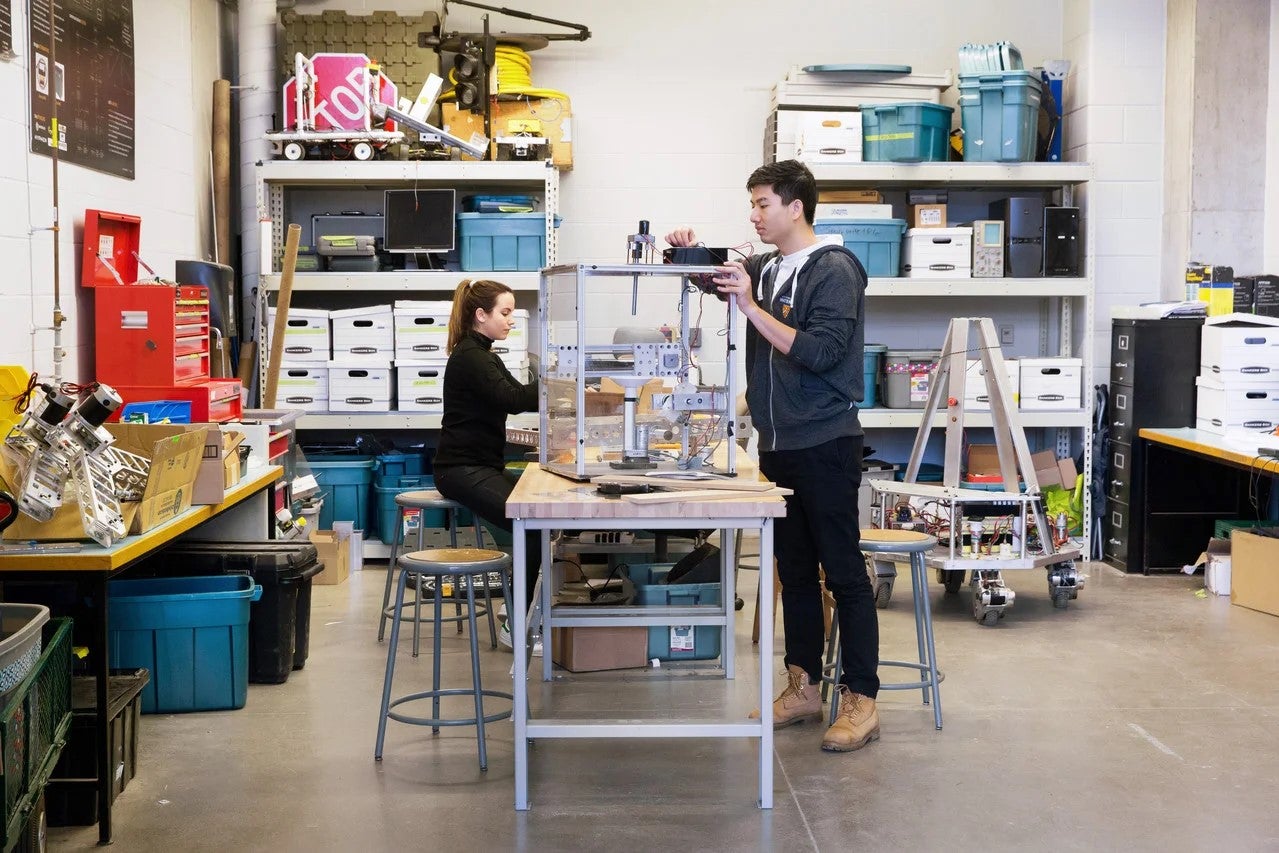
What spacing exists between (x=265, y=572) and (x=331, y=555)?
1.83 meters

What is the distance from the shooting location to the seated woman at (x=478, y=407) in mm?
4988

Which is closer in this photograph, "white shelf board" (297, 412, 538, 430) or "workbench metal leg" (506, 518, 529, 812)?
"workbench metal leg" (506, 518, 529, 812)

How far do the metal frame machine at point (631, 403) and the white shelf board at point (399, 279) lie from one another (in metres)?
2.49

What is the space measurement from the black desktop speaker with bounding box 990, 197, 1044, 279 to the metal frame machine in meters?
3.20

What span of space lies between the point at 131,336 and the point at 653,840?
8.88 ft

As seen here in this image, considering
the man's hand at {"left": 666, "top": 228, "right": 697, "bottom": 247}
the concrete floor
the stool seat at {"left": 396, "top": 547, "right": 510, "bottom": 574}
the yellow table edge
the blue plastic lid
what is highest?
the blue plastic lid

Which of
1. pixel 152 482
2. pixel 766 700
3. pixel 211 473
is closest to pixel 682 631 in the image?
pixel 766 700

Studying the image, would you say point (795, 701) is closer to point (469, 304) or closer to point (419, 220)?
point (469, 304)

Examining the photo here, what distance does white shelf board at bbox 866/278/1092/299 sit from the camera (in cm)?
686

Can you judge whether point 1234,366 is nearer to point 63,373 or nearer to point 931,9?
point 931,9

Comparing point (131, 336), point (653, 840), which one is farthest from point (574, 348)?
point (131, 336)

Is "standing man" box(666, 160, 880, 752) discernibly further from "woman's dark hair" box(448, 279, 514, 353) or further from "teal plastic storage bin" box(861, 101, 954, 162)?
"teal plastic storage bin" box(861, 101, 954, 162)

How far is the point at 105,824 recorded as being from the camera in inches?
126

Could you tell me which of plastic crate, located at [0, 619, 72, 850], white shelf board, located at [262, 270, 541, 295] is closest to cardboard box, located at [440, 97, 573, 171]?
white shelf board, located at [262, 270, 541, 295]
